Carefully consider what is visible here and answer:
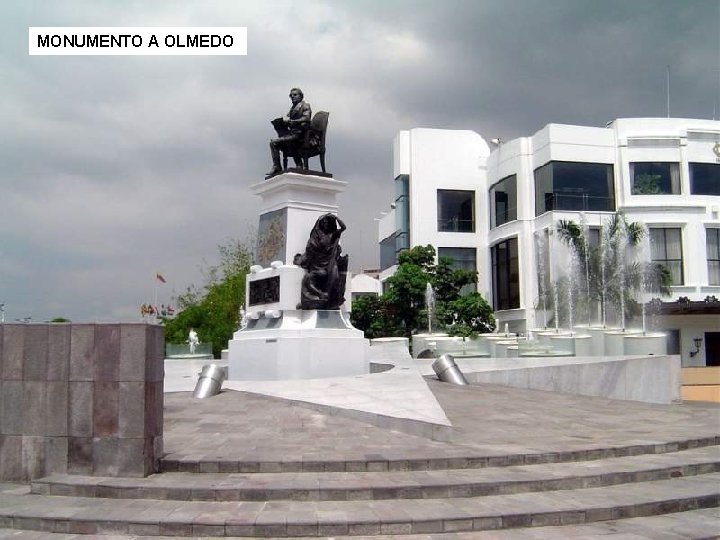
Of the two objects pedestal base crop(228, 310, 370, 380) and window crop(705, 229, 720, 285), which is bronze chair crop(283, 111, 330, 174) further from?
window crop(705, 229, 720, 285)

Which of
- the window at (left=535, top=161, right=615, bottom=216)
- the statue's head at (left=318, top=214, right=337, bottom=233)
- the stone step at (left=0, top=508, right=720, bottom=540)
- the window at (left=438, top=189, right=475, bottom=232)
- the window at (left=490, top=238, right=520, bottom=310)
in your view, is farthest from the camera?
the window at (left=438, top=189, right=475, bottom=232)

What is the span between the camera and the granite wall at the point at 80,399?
7457 mm

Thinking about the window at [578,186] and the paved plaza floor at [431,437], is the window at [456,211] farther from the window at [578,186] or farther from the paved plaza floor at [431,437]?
the paved plaza floor at [431,437]

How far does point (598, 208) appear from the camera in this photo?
37719 mm

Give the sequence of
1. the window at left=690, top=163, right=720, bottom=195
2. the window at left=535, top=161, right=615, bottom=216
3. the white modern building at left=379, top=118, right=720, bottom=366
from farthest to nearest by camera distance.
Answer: the window at left=690, top=163, right=720, bottom=195 < the window at left=535, top=161, right=615, bottom=216 < the white modern building at left=379, top=118, right=720, bottom=366

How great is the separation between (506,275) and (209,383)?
1204 inches

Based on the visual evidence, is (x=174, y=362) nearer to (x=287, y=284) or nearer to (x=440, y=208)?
(x=287, y=284)

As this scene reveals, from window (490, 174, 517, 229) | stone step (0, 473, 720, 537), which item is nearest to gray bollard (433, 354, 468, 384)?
stone step (0, 473, 720, 537)

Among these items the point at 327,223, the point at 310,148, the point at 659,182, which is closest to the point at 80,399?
the point at 327,223

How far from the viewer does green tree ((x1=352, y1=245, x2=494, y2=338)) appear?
36.7 meters

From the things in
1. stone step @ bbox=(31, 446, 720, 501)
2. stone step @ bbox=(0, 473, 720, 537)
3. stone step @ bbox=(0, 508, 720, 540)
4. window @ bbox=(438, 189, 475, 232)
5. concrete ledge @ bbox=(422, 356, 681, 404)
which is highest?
window @ bbox=(438, 189, 475, 232)

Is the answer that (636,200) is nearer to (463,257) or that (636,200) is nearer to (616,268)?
(616,268)

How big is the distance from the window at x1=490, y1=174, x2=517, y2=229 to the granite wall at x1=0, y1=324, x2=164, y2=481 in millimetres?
35159

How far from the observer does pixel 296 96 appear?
1781 cm
